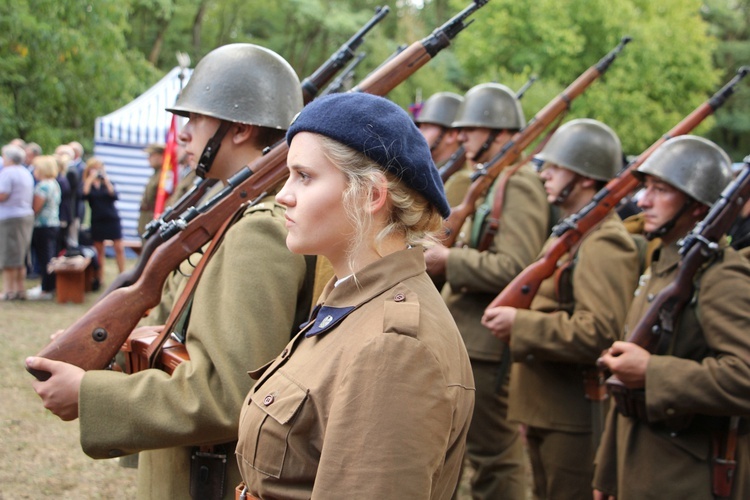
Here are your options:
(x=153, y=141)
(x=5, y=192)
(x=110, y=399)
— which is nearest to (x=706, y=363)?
(x=110, y=399)

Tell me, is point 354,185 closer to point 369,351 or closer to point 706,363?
point 369,351

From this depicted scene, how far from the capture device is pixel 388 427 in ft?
Result: 5.55

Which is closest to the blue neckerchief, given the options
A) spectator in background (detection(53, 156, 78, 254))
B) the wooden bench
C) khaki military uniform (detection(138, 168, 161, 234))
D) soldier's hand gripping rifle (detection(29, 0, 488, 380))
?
soldier's hand gripping rifle (detection(29, 0, 488, 380))

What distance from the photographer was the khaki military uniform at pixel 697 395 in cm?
332

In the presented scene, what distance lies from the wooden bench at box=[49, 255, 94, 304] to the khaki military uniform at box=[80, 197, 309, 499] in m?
9.90

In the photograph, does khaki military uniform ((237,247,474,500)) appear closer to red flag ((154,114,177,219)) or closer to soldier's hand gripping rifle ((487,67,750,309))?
soldier's hand gripping rifle ((487,67,750,309))

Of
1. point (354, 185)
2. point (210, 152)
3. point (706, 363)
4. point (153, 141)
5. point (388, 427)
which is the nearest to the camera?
point (388, 427)

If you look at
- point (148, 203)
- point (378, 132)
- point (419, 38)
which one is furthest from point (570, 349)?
point (419, 38)

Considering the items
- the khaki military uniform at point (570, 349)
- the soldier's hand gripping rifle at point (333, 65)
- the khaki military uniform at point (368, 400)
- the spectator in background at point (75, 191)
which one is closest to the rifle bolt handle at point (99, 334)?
the khaki military uniform at point (368, 400)

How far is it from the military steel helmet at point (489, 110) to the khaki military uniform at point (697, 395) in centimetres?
277

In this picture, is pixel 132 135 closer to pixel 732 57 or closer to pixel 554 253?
pixel 554 253

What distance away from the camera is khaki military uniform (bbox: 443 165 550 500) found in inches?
203

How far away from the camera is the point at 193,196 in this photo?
12.9 ft

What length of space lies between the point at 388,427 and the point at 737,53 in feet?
136
